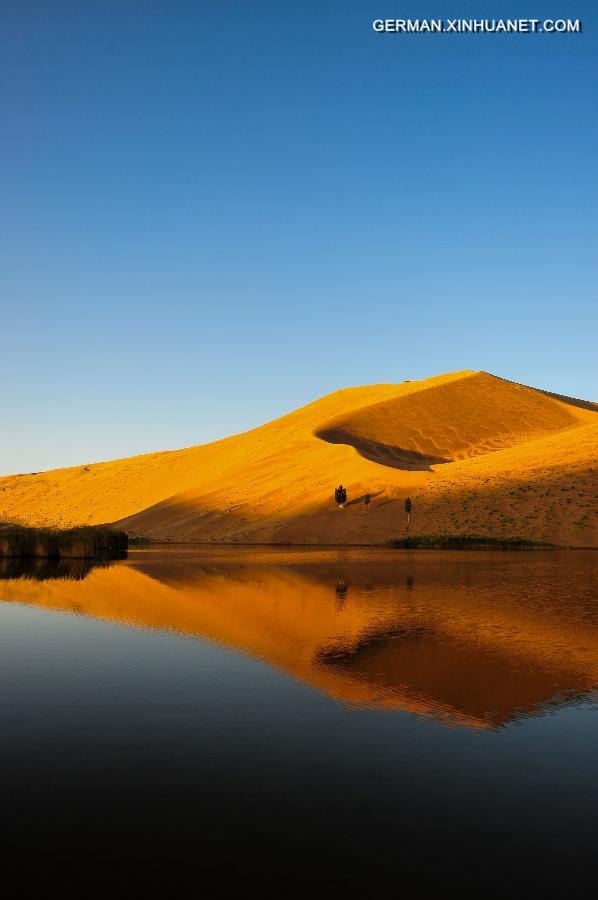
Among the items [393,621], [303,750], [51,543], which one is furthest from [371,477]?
[303,750]

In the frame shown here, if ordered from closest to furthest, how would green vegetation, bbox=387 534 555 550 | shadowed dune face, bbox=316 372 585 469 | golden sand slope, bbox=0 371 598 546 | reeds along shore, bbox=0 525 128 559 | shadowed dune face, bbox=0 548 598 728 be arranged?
shadowed dune face, bbox=0 548 598 728, reeds along shore, bbox=0 525 128 559, green vegetation, bbox=387 534 555 550, golden sand slope, bbox=0 371 598 546, shadowed dune face, bbox=316 372 585 469

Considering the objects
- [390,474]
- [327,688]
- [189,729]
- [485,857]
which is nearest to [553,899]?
[485,857]

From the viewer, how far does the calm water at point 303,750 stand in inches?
251

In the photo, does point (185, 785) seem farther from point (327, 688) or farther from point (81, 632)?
point (81, 632)

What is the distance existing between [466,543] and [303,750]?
51966mm

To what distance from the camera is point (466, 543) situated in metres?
59.6

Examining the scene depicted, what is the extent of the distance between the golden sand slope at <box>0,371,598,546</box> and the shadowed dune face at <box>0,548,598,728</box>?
29354mm

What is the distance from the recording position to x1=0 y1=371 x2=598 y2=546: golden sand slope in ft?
225

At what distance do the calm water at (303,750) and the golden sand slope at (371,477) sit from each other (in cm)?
4705

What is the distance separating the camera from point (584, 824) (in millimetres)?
7211

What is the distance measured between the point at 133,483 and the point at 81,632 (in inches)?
4412

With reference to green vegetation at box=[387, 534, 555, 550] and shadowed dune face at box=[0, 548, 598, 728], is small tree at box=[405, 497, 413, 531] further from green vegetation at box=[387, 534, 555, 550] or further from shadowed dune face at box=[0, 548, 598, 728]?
shadowed dune face at box=[0, 548, 598, 728]

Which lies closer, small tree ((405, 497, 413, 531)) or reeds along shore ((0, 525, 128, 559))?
reeds along shore ((0, 525, 128, 559))

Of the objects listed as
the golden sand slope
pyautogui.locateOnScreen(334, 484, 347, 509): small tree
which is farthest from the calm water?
pyautogui.locateOnScreen(334, 484, 347, 509): small tree
